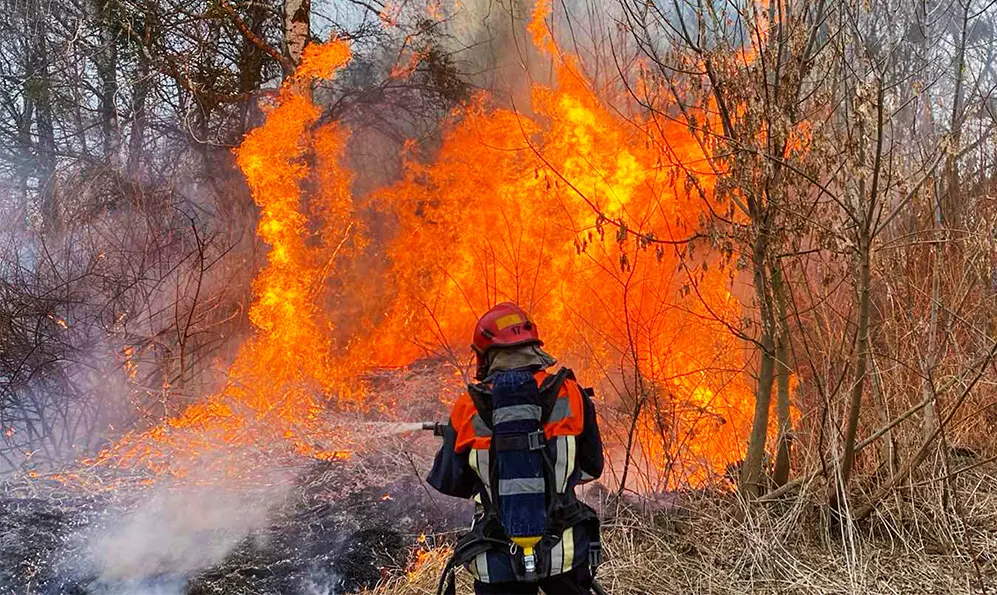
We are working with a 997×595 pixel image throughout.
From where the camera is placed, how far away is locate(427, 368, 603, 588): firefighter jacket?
91.0 inches

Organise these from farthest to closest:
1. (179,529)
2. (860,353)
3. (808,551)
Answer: (179,529) < (808,551) < (860,353)

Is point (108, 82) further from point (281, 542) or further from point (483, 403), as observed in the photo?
point (483, 403)

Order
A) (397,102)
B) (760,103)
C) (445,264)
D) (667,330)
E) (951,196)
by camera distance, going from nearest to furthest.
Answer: (760,103) < (951,196) < (667,330) < (445,264) < (397,102)

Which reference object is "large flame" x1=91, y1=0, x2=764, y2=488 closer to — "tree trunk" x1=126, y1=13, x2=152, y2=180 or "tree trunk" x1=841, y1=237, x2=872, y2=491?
"tree trunk" x1=841, y1=237, x2=872, y2=491

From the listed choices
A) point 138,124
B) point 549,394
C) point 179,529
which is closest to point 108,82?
point 138,124

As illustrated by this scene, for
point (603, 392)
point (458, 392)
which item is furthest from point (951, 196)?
point (458, 392)

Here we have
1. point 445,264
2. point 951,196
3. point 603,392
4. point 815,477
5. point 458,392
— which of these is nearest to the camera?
point 815,477

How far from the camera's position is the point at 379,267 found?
10.2m

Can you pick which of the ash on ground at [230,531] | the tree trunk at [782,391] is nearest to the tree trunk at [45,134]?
the ash on ground at [230,531]

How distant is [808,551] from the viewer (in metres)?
3.56

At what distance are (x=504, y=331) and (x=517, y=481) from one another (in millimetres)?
563

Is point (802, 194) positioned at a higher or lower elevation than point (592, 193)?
lower

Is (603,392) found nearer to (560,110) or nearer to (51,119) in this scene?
(560,110)

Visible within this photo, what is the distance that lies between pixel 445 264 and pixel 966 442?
6.60 metres
